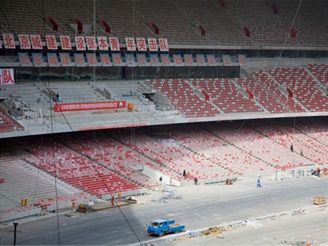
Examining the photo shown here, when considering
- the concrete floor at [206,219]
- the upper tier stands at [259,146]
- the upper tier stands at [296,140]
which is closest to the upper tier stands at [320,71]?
the upper tier stands at [296,140]

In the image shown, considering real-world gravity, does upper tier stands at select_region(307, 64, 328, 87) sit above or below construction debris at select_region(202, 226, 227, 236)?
above

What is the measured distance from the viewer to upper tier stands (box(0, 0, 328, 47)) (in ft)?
139

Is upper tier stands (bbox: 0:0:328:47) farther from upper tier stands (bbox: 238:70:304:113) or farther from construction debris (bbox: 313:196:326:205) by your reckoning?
construction debris (bbox: 313:196:326:205)

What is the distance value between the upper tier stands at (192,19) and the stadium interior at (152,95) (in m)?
0.08

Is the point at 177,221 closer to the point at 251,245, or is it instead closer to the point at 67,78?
the point at 251,245

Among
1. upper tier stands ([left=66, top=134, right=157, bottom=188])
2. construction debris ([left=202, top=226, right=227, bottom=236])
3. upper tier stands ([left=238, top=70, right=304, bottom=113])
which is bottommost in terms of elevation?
construction debris ([left=202, top=226, right=227, bottom=236])

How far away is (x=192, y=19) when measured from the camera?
48.7m

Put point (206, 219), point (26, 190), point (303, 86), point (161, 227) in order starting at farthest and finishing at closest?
point (303, 86) < point (26, 190) < point (206, 219) < point (161, 227)

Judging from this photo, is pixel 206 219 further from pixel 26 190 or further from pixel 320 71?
pixel 320 71

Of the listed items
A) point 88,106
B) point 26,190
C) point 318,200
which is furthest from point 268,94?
point 26,190

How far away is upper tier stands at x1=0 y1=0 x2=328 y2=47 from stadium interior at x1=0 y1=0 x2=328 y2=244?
0.08 m

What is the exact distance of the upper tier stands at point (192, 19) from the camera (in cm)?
4225

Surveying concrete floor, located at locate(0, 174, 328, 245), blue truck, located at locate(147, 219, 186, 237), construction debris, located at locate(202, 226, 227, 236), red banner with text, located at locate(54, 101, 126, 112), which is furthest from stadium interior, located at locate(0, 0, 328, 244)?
construction debris, located at locate(202, 226, 227, 236)

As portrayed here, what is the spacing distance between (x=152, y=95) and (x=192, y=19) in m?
7.05
